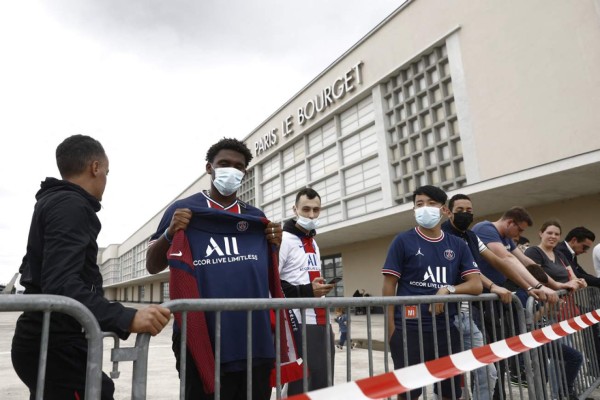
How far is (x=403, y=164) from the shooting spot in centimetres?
1611

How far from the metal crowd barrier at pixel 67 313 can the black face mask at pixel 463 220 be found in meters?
2.99

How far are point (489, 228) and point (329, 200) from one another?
16346 millimetres

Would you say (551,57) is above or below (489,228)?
above

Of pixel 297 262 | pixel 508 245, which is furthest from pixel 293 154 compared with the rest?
pixel 297 262

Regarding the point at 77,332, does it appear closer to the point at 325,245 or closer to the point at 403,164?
the point at 403,164

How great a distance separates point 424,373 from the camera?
2.10 meters

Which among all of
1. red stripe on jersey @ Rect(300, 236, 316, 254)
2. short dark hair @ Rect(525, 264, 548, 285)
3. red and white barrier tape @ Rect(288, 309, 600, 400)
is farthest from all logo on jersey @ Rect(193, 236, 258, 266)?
short dark hair @ Rect(525, 264, 548, 285)

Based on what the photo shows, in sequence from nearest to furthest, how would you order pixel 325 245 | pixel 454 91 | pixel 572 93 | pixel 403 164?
pixel 572 93
pixel 454 91
pixel 403 164
pixel 325 245

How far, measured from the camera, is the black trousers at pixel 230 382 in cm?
200

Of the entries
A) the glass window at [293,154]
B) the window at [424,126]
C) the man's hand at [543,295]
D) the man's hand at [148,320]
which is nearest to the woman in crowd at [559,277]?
the man's hand at [543,295]

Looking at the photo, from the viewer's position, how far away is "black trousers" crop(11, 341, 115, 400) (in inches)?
65.3

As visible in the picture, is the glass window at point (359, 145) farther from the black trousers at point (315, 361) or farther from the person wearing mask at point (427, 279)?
the black trousers at point (315, 361)

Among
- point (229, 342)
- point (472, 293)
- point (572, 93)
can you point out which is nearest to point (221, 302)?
point (229, 342)

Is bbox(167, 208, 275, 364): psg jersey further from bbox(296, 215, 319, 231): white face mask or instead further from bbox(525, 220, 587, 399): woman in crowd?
bbox(525, 220, 587, 399): woman in crowd
